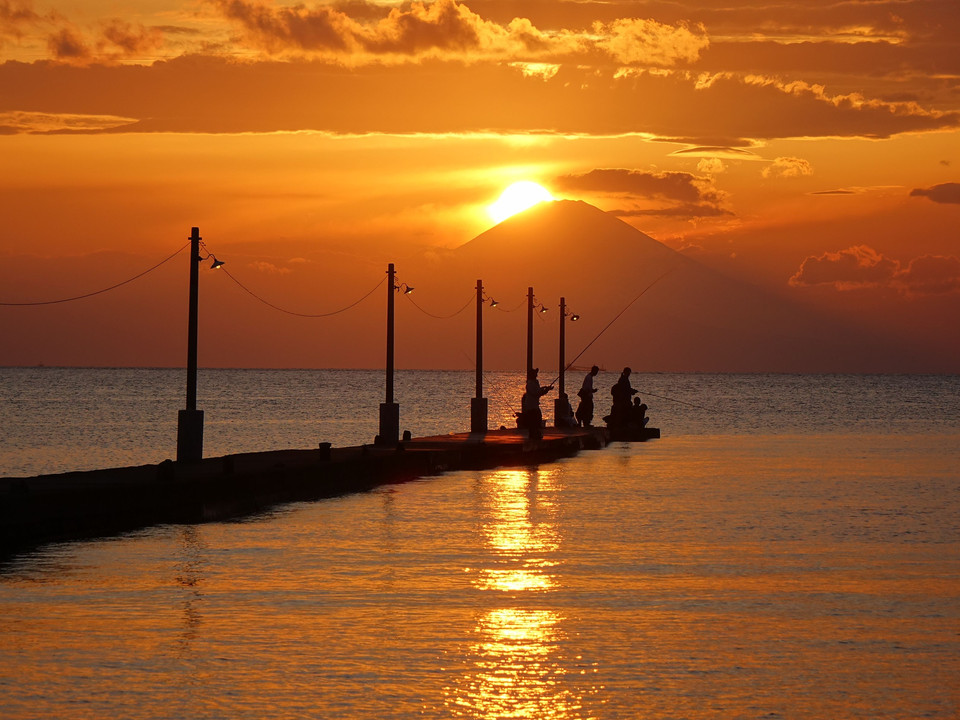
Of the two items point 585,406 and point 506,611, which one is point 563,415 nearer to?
point 585,406

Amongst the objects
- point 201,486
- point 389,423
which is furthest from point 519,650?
point 389,423

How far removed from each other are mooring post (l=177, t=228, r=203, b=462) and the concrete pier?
1.31ft

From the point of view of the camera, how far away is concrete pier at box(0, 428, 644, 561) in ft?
73.3

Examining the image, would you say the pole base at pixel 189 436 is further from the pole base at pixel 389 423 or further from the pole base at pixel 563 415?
the pole base at pixel 563 415

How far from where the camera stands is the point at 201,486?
89.2ft

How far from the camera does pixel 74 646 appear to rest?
13.4 metres

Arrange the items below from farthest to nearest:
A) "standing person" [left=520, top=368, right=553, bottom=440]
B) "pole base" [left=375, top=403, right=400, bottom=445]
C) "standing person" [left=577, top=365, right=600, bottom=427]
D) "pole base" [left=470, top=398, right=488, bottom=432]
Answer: "standing person" [left=577, top=365, right=600, bottom=427], "pole base" [left=470, top=398, right=488, bottom=432], "standing person" [left=520, top=368, right=553, bottom=440], "pole base" [left=375, top=403, right=400, bottom=445]

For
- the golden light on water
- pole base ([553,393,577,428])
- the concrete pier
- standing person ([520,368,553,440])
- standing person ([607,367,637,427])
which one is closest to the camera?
the golden light on water

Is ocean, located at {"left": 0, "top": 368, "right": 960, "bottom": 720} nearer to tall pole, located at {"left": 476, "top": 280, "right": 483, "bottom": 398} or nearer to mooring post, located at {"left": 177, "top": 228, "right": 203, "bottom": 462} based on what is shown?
mooring post, located at {"left": 177, "top": 228, "right": 203, "bottom": 462}

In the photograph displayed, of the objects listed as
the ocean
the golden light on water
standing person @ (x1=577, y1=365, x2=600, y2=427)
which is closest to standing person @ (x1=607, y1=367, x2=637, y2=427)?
standing person @ (x1=577, y1=365, x2=600, y2=427)

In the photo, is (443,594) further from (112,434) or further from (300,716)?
(112,434)

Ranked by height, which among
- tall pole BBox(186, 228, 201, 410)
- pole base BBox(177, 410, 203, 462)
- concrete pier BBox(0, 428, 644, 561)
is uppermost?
tall pole BBox(186, 228, 201, 410)

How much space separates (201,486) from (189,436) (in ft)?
19.8

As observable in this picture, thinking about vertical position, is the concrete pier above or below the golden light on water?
above
